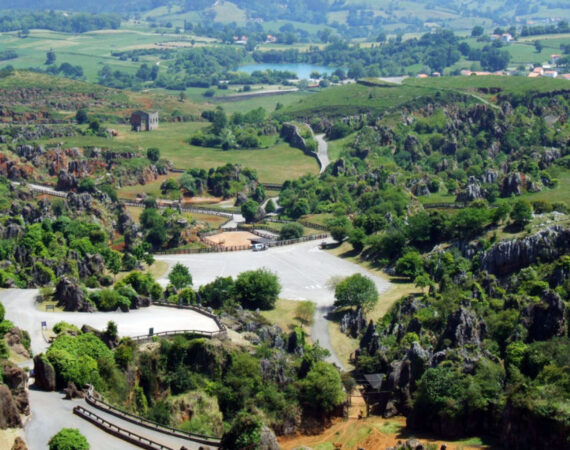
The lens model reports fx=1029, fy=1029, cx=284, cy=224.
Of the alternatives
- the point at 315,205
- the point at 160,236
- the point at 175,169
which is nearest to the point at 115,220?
the point at 160,236

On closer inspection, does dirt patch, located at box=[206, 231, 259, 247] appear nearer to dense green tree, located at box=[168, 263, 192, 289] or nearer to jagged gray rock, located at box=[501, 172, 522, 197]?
dense green tree, located at box=[168, 263, 192, 289]

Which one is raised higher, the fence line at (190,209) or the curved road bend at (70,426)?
the curved road bend at (70,426)

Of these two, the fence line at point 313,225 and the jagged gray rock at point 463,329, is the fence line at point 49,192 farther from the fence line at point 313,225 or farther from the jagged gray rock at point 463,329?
the jagged gray rock at point 463,329

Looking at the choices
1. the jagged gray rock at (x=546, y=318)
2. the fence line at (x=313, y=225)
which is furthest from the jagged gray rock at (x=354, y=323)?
the fence line at (x=313, y=225)

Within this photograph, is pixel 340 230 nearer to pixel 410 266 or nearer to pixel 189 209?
pixel 410 266

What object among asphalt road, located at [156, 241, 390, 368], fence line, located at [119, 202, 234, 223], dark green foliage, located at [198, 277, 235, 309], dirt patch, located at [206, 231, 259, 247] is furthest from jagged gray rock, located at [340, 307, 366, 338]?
fence line, located at [119, 202, 234, 223]

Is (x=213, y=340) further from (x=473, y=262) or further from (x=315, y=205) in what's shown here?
(x=315, y=205)
